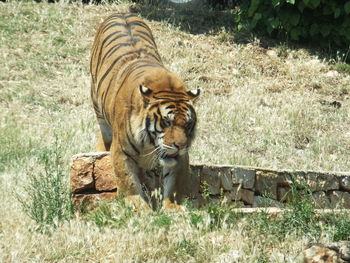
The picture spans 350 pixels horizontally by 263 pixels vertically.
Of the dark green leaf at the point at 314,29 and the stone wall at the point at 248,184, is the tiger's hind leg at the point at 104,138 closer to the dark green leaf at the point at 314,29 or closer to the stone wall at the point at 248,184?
the stone wall at the point at 248,184

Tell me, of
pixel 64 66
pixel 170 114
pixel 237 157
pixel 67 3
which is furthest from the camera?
pixel 67 3

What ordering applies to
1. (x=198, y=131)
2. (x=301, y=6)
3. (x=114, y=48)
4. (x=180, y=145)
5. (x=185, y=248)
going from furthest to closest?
(x=301, y=6), (x=198, y=131), (x=114, y=48), (x=180, y=145), (x=185, y=248)

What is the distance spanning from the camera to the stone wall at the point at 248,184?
20.9ft

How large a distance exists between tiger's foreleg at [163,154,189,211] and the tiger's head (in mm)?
240

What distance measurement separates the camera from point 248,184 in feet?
21.7

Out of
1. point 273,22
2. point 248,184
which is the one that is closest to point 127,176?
point 248,184

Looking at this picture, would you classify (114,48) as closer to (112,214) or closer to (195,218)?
(112,214)

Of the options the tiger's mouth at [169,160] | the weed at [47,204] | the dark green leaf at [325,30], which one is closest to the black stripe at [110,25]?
the tiger's mouth at [169,160]

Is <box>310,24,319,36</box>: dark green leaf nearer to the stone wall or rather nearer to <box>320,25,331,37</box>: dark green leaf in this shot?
<box>320,25,331,37</box>: dark green leaf

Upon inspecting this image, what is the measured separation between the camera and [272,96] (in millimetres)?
10516

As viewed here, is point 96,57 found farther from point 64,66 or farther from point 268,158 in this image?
point 64,66

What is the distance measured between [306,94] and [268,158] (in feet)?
8.49

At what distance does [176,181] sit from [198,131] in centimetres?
305

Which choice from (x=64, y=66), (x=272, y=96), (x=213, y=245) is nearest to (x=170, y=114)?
(x=213, y=245)
